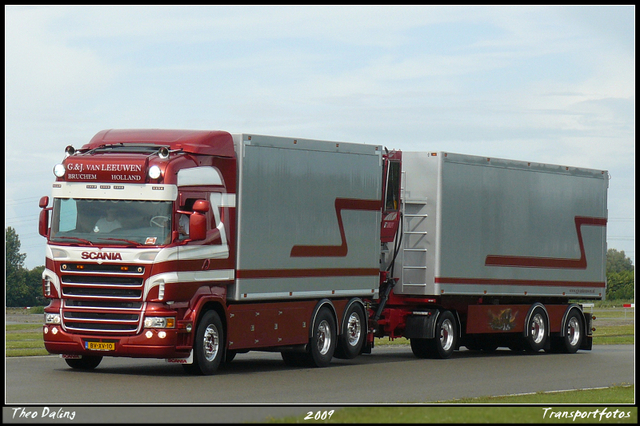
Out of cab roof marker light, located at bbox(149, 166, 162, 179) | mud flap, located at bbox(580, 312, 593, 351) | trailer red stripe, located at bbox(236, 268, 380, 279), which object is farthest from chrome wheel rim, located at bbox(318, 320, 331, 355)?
mud flap, located at bbox(580, 312, 593, 351)

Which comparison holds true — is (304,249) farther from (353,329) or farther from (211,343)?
(211,343)

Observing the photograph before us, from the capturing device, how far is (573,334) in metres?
29.8

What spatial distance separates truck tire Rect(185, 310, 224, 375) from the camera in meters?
18.8

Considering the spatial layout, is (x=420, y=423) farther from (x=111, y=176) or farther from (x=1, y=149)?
(x=111, y=176)

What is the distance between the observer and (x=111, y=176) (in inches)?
733

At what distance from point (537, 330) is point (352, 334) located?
7.17 metres

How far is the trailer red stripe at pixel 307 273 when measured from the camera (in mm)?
20109

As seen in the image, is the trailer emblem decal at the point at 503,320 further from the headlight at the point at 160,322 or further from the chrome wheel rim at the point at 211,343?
the headlight at the point at 160,322

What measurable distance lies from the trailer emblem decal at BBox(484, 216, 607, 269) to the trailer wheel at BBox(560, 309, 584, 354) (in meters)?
1.32

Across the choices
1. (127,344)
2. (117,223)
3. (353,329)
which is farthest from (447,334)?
(117,223)

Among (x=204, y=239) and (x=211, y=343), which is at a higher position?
(x=204, y=239)

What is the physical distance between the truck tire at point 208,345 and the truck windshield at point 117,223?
5.27 ft

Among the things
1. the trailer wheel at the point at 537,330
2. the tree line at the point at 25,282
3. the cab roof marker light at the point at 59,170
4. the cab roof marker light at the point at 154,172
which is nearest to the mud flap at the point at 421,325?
the trailer wheel at the point at 537,330

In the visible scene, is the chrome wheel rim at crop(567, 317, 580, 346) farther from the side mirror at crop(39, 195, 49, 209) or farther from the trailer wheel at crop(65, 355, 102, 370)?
the side mirror at crop(39, 195, 49, 209)
